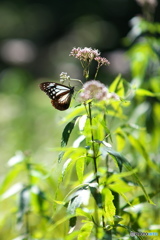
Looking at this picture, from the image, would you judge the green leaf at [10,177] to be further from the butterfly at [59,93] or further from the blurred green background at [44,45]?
the blurred green background at [44,45]

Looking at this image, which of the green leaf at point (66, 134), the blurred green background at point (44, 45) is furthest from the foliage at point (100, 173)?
the blurred green background at point (44, 45)

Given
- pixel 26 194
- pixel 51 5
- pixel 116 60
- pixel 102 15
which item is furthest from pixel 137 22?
pixel 51 5

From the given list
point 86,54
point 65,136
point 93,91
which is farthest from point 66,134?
point 86,54

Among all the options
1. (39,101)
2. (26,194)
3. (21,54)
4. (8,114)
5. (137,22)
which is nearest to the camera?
(26,194)

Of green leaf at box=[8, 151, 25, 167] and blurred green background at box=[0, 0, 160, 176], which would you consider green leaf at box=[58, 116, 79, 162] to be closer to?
green leaf at box=[8, 151, 25, 167]

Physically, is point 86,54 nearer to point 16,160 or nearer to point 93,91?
point 93,91

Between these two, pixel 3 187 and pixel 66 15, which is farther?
pixel 66 15

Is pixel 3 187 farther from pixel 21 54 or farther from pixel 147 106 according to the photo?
pixel 21 54
